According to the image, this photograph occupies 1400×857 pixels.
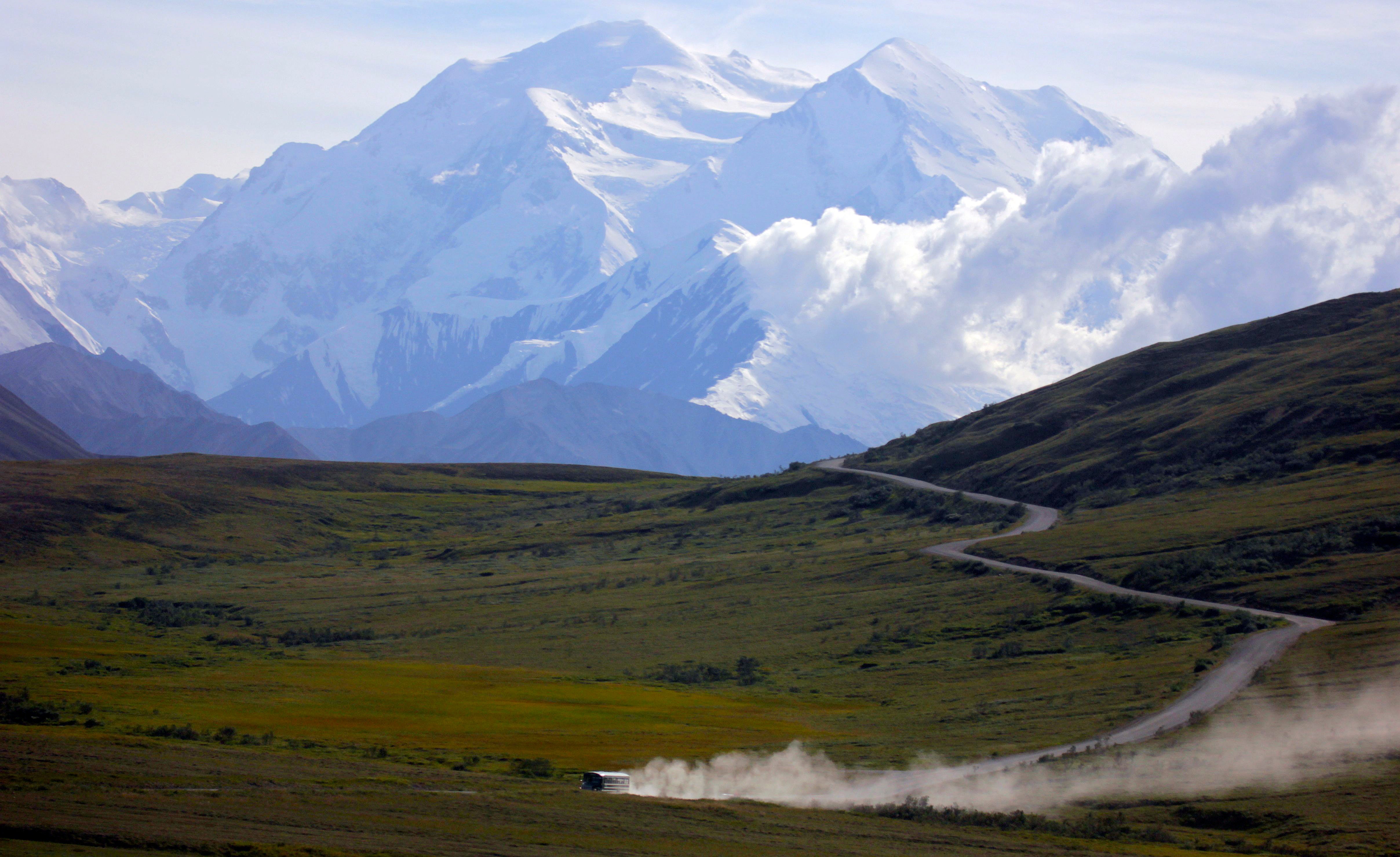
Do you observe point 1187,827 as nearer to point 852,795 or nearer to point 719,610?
point 852,795

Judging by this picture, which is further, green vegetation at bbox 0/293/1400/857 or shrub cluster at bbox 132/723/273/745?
shrub cluster at bbox 132/723/273/745

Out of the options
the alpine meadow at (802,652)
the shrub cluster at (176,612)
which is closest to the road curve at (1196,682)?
the alpine meadow at (802,652)

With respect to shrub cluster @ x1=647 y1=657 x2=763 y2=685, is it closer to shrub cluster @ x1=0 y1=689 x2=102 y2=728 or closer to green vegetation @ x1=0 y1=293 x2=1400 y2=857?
green vegetation @ x1=0 y1=293 x2=1400 y2=857

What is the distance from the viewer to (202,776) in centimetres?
3572

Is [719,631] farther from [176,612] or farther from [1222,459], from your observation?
[1222,459]

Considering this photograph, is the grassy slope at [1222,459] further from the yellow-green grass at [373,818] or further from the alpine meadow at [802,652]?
the yellow-green grass at [373,818]

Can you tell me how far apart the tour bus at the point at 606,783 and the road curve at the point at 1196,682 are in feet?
32.7

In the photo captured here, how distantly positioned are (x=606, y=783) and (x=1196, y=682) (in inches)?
1085

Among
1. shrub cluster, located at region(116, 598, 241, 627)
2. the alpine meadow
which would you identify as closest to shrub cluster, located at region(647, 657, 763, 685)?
the alpine meadow

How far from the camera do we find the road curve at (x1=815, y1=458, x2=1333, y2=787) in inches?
1735

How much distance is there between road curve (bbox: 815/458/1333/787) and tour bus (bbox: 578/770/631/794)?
32.7 feet

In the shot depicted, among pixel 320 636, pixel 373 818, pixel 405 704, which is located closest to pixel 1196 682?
pixel 373 818

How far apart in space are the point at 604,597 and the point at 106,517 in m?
76.0

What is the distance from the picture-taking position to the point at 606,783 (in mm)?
39281
